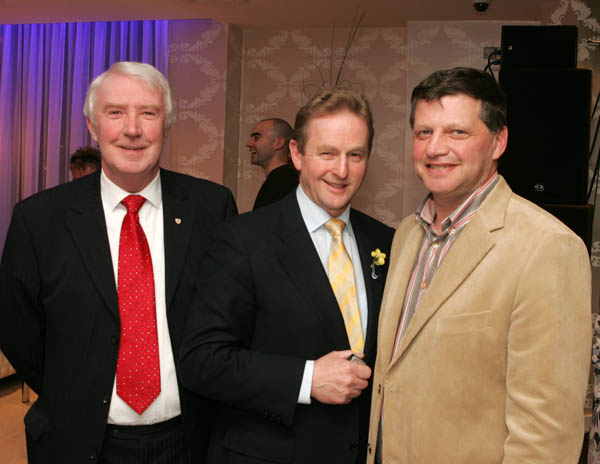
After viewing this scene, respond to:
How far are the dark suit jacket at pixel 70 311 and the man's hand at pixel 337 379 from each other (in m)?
0.47

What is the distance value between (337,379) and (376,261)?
16.1 inches

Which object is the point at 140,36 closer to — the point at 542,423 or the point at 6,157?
the point at 6,157

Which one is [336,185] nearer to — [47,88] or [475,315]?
[475,315]

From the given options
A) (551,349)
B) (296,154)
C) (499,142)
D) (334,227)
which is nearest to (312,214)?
(334,227)

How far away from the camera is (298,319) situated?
1642 mm

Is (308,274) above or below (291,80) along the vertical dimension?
below

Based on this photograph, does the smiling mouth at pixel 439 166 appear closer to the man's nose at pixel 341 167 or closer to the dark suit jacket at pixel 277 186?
the man's nose at pixel 341 167

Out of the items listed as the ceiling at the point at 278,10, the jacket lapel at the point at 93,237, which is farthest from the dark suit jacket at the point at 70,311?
the ceiling at the point at 278,10

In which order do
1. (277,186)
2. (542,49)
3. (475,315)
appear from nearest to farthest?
(475,315), (542,49), (277,186)

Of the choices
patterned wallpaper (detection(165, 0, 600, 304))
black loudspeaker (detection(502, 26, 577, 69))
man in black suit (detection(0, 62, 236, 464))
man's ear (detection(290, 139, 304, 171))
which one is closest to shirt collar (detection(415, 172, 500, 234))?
man's ear (detection(290, 139, 304, 171))

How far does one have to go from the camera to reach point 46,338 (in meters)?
1.87

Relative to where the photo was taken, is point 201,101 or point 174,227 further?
point 201,101

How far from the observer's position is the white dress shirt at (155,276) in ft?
5.88

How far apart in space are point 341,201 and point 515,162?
1786 mm
